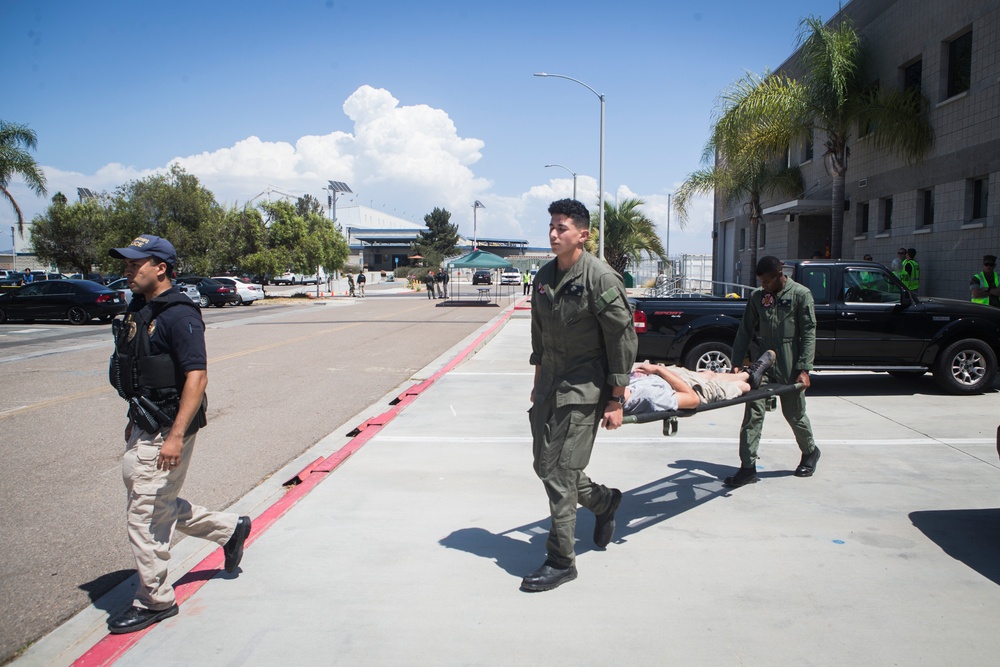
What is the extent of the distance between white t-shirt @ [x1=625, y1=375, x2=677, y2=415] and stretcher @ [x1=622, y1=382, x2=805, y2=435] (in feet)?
0.21

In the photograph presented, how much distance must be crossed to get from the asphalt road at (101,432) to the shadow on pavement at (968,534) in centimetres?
501

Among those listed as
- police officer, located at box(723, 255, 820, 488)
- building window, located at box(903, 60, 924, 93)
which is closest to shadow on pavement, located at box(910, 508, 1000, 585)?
police officer, located at box(723, 255, 820, 488)

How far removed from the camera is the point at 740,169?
24594mm

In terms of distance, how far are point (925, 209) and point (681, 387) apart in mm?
15704

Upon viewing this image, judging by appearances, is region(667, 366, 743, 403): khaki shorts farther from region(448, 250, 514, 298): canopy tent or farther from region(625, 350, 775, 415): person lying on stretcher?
region(448, 250, 514, 298): canopy tent

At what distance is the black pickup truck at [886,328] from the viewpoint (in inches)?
388

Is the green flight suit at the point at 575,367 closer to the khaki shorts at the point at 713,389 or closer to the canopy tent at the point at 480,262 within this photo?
the khaki shorts at the point at 713,389

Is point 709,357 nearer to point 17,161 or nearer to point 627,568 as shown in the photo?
point 627,568

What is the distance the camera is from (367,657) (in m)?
3.37

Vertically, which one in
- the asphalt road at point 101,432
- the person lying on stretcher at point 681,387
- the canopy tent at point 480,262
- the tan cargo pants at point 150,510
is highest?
the canopy tent at point 480,262

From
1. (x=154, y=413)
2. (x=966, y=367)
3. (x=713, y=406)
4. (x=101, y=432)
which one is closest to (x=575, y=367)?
(x=713, y=406)

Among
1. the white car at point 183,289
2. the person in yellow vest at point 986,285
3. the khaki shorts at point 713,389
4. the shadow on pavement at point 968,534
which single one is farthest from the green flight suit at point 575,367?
the white car at point 183,289

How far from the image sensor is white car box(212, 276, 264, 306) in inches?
1436

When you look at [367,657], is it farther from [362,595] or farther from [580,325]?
[580,325]
